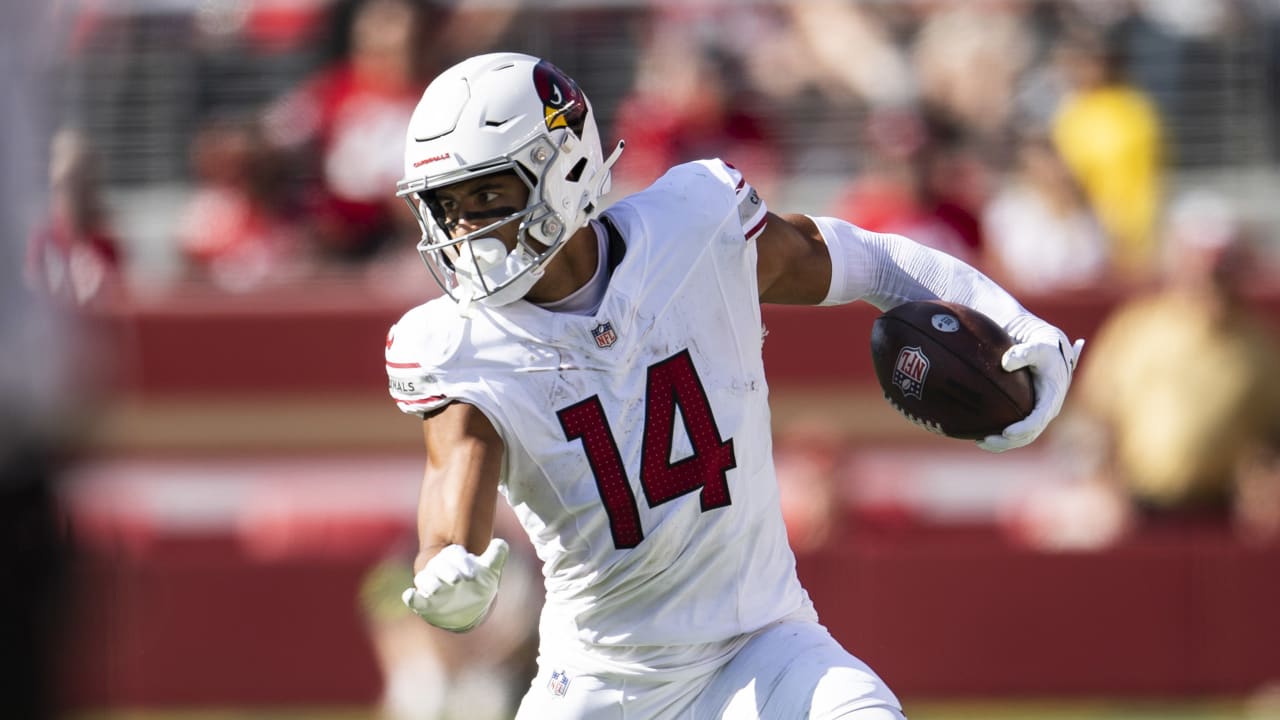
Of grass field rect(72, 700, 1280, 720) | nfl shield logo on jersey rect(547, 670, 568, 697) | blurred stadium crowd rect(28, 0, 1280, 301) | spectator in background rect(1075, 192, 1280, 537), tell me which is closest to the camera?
nfl shield logo on jersey rect(547, 670, 568, 697)

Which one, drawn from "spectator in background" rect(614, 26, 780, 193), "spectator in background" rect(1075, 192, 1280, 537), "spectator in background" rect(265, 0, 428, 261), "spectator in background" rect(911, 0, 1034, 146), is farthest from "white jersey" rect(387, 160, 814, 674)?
"spectator in background" rect(911, 0, 1034, 146)

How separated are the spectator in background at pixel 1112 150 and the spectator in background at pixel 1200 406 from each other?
1.12 m

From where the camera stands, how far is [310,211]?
30.0ft

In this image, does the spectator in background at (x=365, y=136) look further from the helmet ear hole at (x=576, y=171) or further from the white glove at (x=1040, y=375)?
the white glove at (x=1040, y=375)

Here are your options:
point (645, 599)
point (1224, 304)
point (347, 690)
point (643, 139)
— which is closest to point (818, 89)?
point (643, 139)

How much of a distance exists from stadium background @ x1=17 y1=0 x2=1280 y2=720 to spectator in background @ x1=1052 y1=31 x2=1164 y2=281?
41 cm

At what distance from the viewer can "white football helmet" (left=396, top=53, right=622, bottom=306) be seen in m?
3.78

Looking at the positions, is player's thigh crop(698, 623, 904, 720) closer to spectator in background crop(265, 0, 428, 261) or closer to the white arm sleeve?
the white arm sleeve

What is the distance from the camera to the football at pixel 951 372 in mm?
4070

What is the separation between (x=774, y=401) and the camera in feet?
29.1

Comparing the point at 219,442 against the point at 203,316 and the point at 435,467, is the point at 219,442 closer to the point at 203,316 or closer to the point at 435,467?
the point at 203,316

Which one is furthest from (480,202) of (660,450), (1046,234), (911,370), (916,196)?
(1046,234)

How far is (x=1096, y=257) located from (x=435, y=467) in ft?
18.7

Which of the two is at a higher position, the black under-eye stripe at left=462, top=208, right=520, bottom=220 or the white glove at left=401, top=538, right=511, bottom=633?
the black under-eye stripe at left=462, top=208, right=520, bottom=220
